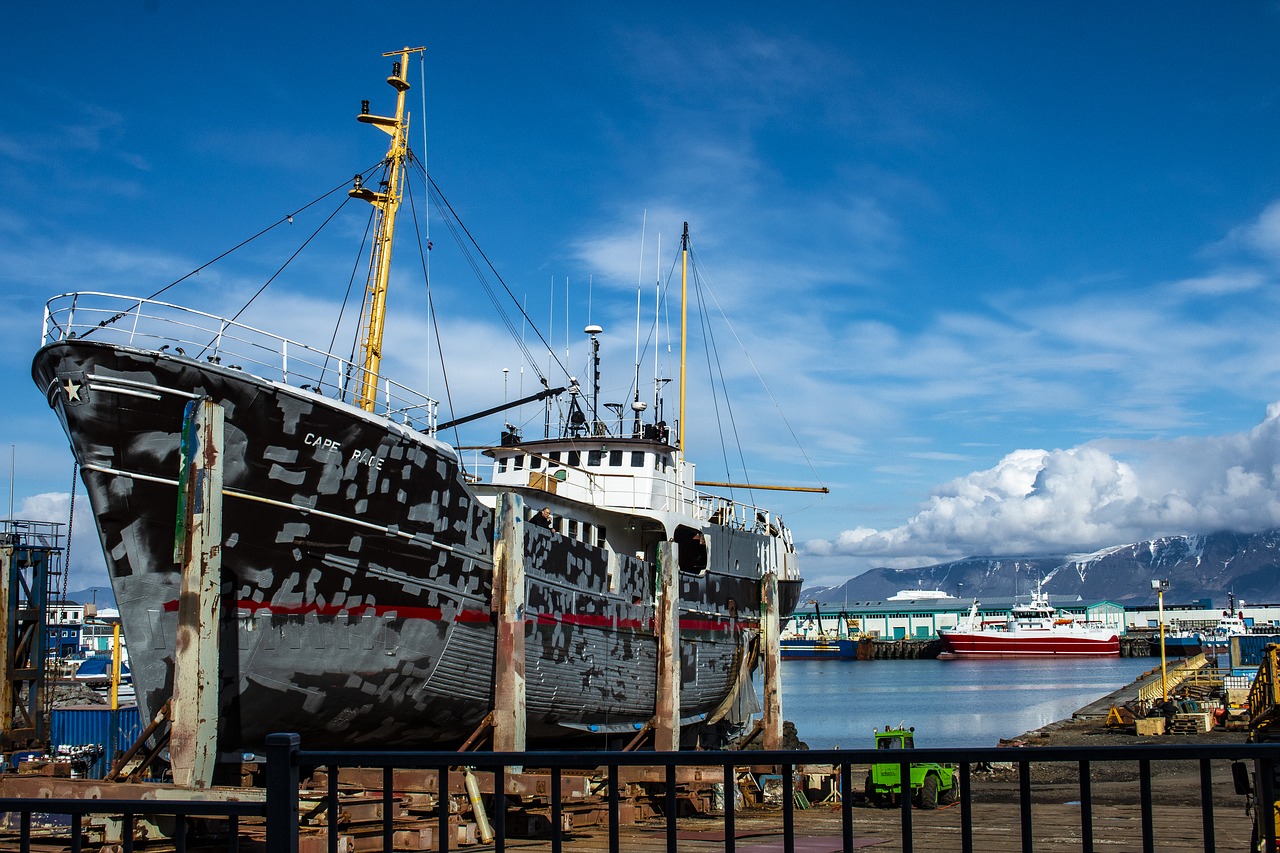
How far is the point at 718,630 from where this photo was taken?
25828mm

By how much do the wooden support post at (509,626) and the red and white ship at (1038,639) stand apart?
338 ft

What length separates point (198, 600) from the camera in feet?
39.2

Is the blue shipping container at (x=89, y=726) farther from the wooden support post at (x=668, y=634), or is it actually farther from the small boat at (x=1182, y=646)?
the small boat at (x=1182, y=646)

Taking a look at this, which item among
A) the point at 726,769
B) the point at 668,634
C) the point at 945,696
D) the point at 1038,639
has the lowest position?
the point at 945,696

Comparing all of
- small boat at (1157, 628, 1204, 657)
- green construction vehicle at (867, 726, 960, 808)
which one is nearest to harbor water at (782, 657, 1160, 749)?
small boat at (1157, 628, 1204, 657)

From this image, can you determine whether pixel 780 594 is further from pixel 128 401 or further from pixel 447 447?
pixel 128 401

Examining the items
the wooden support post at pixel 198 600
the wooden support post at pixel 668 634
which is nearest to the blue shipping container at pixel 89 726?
the wooden support post at pixel 668 634

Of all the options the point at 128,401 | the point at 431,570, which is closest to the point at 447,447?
the point at 431,570

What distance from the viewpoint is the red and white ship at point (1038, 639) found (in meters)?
110

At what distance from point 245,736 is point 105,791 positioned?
3.13 meters

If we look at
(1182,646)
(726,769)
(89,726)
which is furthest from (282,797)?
(1182,646)

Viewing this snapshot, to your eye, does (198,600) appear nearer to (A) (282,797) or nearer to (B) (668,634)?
(A) (282,797)

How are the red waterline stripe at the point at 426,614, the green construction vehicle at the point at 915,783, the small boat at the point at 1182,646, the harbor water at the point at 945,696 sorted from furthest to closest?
the small boat at the point at 1182,646 < the harbor water at the point at 945,696 < the green construction vehicle at the point at 915,783 < the red waterline stripe at the point at 426,614

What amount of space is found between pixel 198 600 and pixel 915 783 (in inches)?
466
